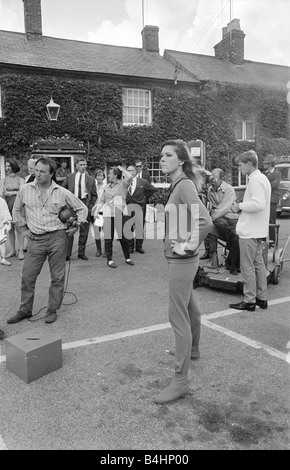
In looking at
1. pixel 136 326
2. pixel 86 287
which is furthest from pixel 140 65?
pixel 136 326

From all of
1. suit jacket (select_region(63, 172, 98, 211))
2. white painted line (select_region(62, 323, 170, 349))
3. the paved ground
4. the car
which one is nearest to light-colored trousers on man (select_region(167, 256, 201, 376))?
the paved ground

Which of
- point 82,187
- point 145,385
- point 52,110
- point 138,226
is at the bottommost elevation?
point 145,385

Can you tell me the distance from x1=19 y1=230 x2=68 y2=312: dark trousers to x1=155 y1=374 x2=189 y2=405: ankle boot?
2.20 metres

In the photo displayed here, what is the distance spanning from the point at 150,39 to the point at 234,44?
246 inches

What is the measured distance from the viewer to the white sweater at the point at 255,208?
16.3ft

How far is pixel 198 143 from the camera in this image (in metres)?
12.2

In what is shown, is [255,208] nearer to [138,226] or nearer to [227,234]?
[227,234]

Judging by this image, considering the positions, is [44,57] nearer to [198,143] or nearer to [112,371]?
[198,143]

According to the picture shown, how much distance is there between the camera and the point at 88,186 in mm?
8789

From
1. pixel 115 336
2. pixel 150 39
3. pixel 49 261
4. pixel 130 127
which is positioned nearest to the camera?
pixel 115 336

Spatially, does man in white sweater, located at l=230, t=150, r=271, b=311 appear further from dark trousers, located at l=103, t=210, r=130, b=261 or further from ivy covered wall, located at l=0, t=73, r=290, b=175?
ivy covered wall, located at l=0, t=73, r=290, b=175

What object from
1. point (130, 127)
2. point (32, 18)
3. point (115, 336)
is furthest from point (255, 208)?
point (32, 18)

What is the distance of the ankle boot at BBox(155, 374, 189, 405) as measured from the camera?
3068mm

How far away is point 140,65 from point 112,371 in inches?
829
